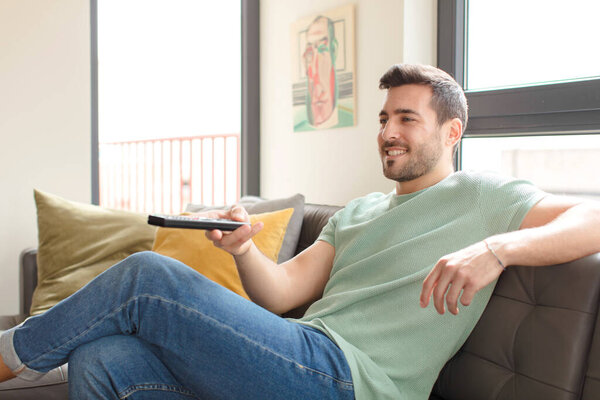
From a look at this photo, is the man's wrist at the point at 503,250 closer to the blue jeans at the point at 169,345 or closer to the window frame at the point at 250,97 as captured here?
the blue jeans at the point at 169,345

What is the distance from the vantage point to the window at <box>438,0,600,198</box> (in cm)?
195

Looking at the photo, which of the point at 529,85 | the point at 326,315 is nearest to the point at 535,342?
the point at 326,315

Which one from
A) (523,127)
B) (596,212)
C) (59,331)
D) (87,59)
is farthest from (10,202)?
(596,212)

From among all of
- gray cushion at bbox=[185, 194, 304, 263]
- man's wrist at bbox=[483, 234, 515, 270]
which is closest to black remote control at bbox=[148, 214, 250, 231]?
man's wrist at bbox=[483, 234, 515, 270]

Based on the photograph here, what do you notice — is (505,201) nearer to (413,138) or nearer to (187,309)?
(413,138)

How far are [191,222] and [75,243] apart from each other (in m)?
1.16

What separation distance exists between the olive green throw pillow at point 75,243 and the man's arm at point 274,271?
34.2 inches

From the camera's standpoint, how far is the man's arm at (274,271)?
1424 millimetres

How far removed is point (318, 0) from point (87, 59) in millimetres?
1167

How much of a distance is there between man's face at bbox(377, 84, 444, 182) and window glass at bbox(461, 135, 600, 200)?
460 mm

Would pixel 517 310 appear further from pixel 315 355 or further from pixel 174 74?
pixel 174 74

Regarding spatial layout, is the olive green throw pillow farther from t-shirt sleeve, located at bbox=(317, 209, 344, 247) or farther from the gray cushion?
t-shirt sleeve, located at bbox=(317, 209, 344, 247)

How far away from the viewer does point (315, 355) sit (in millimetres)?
1252

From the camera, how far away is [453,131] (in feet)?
5.42
